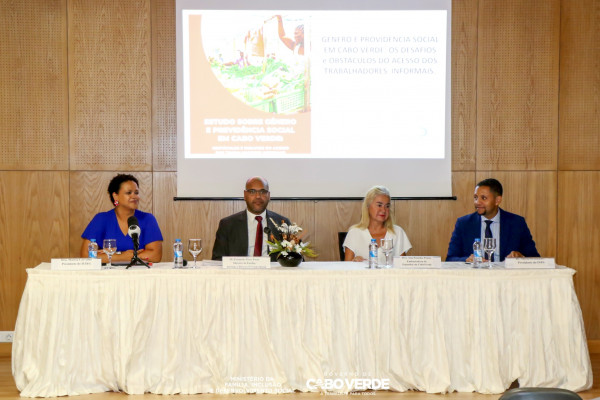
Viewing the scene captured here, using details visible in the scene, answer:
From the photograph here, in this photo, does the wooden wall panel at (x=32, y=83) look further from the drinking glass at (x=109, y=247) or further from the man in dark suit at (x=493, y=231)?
the man in dark suit at (x=493, y=231)

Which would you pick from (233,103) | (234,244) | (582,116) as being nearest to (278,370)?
(234,244)

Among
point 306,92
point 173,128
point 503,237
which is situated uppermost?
point 306,92

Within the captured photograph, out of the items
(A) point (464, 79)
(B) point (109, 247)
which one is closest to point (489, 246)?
(A) point (464, 79)

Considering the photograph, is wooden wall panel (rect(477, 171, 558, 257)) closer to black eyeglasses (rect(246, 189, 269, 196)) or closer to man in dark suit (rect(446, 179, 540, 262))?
man in dark suit (rect(446, 179, 540, 262))

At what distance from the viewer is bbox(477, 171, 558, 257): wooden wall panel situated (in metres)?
5.76

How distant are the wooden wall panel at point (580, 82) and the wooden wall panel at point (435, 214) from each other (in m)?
0.95

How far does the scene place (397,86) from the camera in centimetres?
566

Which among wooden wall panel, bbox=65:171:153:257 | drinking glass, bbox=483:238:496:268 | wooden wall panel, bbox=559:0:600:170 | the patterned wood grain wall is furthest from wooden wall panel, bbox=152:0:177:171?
wooden wall panel, bbox=559:0:600:170

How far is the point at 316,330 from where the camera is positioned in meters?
3.97

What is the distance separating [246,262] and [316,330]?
605 millimetres

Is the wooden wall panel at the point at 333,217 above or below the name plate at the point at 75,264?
above

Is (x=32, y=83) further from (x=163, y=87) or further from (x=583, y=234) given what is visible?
(x=583, y=234)

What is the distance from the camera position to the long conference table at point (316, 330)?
12.9 feet

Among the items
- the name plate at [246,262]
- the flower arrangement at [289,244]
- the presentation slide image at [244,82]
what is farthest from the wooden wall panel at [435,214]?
the name plate at [246,262]
